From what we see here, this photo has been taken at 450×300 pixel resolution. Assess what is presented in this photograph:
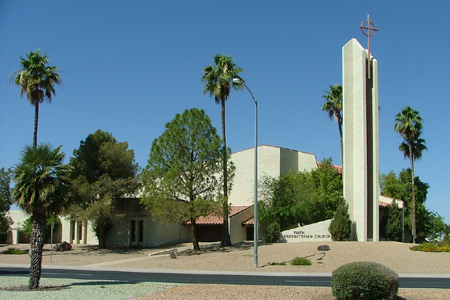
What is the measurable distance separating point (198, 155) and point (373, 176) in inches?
575

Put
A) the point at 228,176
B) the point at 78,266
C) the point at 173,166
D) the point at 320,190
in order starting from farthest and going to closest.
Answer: the point at 320,190, the point at 228,176, the point at 173,166, the point at 78,266

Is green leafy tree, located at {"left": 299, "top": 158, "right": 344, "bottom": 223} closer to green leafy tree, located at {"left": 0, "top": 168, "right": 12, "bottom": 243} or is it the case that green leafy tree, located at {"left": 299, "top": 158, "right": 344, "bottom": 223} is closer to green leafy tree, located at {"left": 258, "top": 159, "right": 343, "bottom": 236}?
green leafy tree, located at {"left": 258, "top": 159, "right": 343, "bottom": 236}

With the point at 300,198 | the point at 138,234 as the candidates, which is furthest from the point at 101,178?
the point at 300,198

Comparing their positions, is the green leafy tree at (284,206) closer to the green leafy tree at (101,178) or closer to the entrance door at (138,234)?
the entrance door at (138,234)

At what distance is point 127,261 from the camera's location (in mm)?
31156

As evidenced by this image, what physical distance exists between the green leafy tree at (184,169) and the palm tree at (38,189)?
52.8ft

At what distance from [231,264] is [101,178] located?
16.6 metres

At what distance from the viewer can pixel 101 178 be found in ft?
129

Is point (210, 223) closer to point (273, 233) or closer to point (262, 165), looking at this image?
point (273, 233)

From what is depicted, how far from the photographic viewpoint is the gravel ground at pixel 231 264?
14.4m

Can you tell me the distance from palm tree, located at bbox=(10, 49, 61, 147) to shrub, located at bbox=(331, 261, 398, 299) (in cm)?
3038

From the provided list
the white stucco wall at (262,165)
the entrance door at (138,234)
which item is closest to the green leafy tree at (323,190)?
the white stucco wall at (262,165)

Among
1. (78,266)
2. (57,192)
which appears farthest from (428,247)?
(57,192)

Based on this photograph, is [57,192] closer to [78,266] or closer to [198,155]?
[78,266]
